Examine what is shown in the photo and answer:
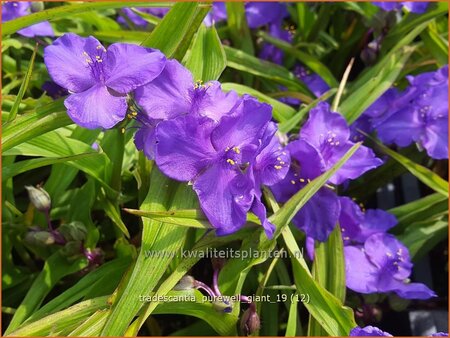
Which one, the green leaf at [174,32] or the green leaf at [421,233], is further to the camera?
the green leaf at [421,233]

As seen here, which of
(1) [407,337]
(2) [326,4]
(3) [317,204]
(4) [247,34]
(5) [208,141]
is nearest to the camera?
(5) [208,141]

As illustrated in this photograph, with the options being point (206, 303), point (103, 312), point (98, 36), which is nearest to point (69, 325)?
point (103, 312)

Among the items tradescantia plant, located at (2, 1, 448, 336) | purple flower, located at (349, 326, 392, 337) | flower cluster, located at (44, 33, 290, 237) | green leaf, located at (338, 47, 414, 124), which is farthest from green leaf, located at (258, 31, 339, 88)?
purple flower, located at (349, 326, 392, 337)

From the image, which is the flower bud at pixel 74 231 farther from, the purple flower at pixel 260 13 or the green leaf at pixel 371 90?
the purple flower at pixel 260 13

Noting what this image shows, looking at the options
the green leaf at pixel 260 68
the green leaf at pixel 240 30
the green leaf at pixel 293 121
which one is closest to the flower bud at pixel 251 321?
the green leaf at pixel 293 121

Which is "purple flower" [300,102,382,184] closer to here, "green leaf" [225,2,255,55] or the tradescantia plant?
the tradescantia plant

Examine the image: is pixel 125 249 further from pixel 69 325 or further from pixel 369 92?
pixel 369 92

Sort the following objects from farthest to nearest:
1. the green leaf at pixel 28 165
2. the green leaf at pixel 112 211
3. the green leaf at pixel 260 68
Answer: the green leaf at pixel 260 68 < the green leaf at pixel 112 211 < the green leaf at pixel 28 165
